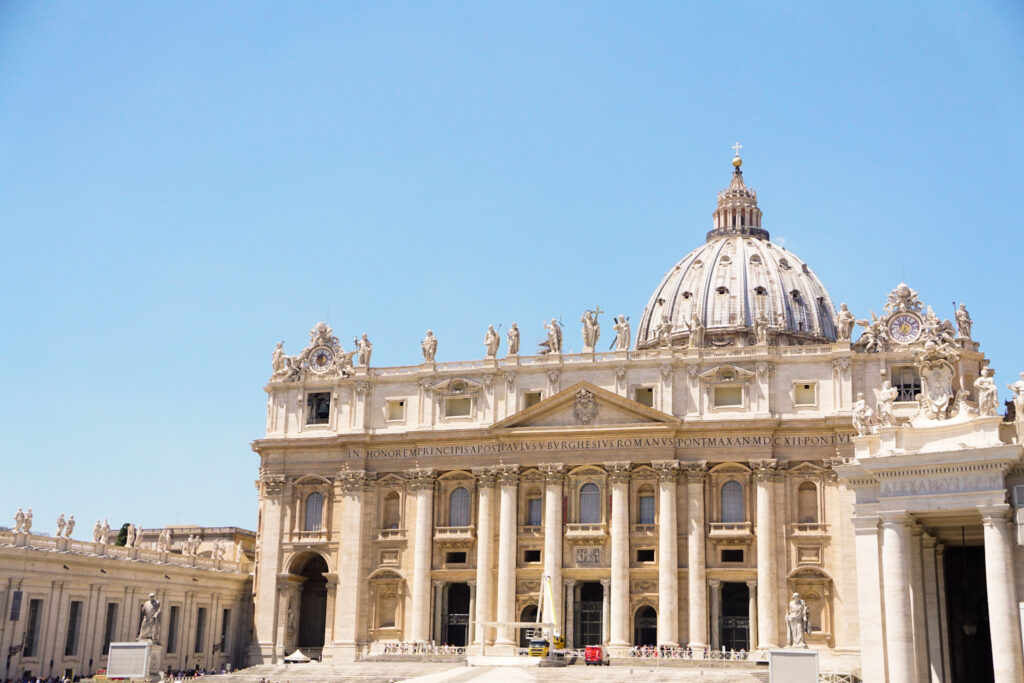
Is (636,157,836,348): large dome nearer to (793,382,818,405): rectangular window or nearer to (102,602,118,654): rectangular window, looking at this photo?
(793,382,818,405): rectangular window

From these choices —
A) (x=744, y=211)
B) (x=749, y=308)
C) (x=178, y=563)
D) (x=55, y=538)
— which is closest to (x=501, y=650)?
(x=178, y=563)

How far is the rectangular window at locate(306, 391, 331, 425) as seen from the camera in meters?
86.1

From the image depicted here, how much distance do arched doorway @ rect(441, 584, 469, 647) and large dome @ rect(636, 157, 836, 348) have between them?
141ft

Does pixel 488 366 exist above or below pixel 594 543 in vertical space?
above

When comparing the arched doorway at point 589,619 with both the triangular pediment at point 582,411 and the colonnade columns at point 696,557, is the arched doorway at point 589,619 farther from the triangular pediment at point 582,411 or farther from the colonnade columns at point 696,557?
the triangular pediment at point 582,411

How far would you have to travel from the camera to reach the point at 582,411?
79125 millimetres

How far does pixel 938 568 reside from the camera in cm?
4362

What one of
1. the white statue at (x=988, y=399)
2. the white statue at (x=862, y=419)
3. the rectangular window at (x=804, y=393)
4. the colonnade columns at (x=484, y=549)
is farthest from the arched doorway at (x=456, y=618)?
the white statue at (x=988, y=399)

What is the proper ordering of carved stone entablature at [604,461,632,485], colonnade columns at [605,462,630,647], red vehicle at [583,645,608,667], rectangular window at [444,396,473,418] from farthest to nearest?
rectangular window at [444,396,473,418], carved stone entablature at [604,461,632,485], colonnade columns at [605,462,630,647], red vehicle at [583,645,608,667]

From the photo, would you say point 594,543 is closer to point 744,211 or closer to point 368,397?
Answer: point 368,397

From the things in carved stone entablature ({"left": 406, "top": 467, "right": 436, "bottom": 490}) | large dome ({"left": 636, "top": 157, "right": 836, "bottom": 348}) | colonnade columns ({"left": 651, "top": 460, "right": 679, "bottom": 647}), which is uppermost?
large dome ({"left": 636, "top": 157, "right": 836, "bottom": 348})

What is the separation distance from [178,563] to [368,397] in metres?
16.6

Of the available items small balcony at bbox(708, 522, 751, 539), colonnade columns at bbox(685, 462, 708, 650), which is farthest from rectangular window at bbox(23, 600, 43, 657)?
small balcony at bbox(708, 522, 751, 539)

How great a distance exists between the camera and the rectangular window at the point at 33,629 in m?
65.2
